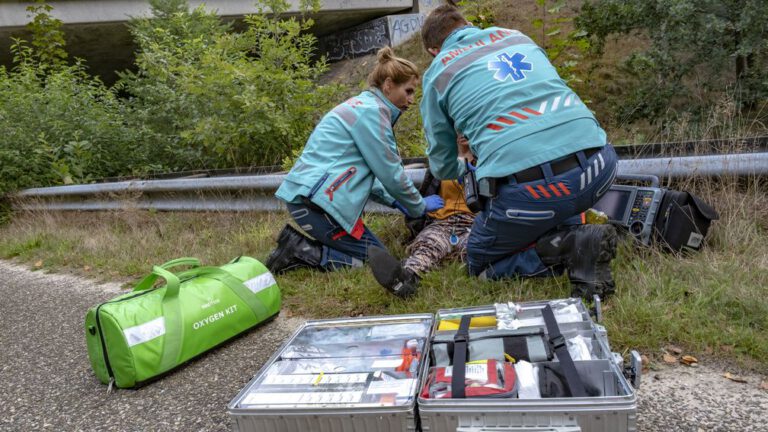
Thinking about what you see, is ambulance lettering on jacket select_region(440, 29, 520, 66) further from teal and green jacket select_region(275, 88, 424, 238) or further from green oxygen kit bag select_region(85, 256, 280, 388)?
green oxygen kit bag select_region(85, 256, 280, 388)

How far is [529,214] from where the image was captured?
264 centimetres

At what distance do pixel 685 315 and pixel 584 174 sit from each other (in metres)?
0.78

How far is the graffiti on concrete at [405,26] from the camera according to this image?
65.5 feet

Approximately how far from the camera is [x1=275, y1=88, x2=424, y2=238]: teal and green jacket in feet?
11.6

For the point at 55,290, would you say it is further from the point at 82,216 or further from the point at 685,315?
the point at 685,315

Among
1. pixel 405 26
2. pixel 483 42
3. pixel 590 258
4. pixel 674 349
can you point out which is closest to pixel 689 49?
pixel 483 42

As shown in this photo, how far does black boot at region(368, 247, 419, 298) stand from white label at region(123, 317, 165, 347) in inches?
42.9

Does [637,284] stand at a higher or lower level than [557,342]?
lower

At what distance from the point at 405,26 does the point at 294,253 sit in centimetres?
1806

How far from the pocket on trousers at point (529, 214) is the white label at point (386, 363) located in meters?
1.07

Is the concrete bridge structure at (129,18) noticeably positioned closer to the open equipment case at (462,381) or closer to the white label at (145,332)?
the white label at (145,332)

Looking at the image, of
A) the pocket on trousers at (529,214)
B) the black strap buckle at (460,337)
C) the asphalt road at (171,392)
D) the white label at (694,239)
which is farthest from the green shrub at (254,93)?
the black strap buckle at (460,337)

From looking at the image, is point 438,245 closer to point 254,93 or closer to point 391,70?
point 391,70

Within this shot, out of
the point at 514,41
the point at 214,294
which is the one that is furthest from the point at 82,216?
the point at 514,41
